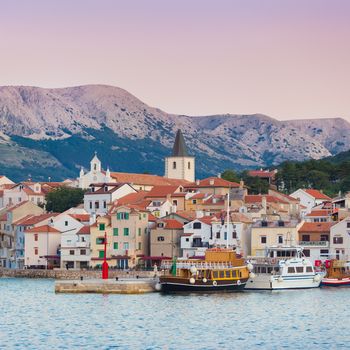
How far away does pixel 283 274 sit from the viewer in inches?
3278

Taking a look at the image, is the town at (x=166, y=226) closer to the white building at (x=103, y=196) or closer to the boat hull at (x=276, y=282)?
the white building at (x=103, y=196)

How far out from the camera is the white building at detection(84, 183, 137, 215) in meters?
126

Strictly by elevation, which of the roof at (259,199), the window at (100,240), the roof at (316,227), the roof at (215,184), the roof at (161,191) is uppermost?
the roof at (215,184)

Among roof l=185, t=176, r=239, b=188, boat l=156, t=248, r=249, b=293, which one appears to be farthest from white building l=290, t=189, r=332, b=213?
boat l=156, t=248, r=249, b=293

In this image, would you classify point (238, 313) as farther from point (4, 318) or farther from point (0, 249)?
point (0, 249)

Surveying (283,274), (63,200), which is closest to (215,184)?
(63,200)

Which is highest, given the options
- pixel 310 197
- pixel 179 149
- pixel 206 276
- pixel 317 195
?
pixel 179 149

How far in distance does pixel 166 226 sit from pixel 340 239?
54.9 feet

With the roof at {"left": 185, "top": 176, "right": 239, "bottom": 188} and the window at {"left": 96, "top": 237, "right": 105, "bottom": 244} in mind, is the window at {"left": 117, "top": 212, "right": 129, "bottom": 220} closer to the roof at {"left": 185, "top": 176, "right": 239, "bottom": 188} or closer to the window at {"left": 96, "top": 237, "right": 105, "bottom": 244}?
the window at {"left": 96, "top": 237, "right": 105, "bottom": 244}

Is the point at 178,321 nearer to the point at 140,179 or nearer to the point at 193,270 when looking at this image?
the point at 193,270

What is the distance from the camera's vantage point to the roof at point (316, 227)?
9927 centimetres

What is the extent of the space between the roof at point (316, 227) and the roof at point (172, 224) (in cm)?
1195

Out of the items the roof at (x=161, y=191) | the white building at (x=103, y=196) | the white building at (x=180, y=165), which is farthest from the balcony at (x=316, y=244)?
the white building at (x=180, y=165)

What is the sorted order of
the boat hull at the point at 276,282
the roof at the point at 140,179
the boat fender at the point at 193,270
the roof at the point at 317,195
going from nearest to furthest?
1. the boat fender at the point at 193,270
2. the boat hull at the point at 276,282
3. the roof at the point at 317,195
4. the roof at the point at 140,179
